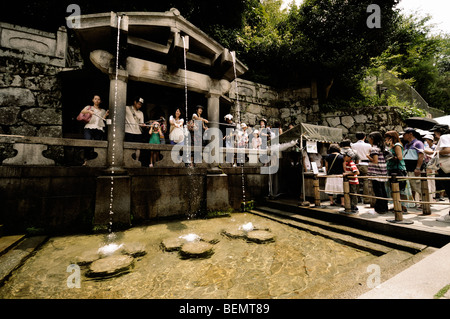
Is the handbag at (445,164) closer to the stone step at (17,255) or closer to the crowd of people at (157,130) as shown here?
the crowd of people at (157,130)

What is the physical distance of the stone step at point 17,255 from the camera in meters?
3.16

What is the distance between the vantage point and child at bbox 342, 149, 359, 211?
5801 mm

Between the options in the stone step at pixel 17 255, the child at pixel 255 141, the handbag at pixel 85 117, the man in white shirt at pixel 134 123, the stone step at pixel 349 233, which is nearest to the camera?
the stone step at pixel 17 255

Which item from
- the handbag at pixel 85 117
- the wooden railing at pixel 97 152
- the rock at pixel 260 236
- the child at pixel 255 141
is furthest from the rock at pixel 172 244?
the child at pixel 255 141

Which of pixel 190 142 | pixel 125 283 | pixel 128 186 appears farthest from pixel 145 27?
pixel 125 283

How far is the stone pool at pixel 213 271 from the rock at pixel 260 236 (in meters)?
0.11

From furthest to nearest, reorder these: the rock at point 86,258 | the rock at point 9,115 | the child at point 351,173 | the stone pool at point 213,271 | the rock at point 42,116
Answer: the rock at point 42,116 < the rock at point 9,115 < the child at point 351,173 < the rock at point 86,258 < the stone pool at point 213,271

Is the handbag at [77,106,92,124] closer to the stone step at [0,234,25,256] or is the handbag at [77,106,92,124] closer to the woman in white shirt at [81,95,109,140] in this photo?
the woman in white shirt at [81,95,109,140]

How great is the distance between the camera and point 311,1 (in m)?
12.9

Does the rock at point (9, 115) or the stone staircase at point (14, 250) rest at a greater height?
the rock at point (9, 115)

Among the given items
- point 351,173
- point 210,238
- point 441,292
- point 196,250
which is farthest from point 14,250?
point 351,173

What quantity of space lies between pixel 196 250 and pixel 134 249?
1.37m

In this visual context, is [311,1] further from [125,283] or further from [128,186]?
[125,283]

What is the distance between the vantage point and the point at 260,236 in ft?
16.1
